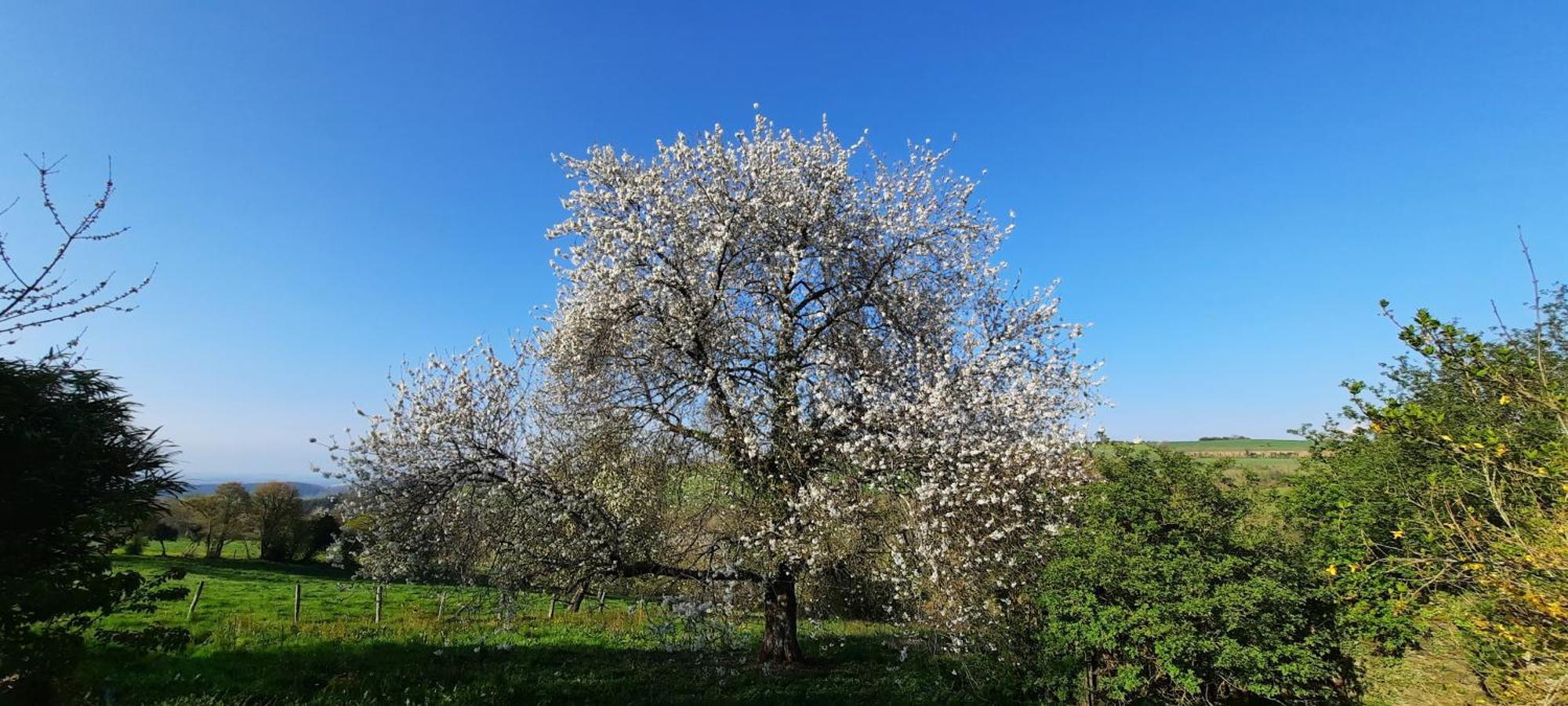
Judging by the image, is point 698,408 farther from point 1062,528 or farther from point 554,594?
point 1062,528

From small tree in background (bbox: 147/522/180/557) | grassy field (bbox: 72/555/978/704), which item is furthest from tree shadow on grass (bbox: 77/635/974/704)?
small tree in background (bbox: 147/522/180/557)

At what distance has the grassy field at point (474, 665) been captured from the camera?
10461mm

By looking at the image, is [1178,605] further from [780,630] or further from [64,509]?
[64,509]

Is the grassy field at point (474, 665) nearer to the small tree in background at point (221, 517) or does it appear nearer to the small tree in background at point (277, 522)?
the small tree in background at point (277, 522)

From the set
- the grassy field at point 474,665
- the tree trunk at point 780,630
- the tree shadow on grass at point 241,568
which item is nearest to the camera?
the grassy field at point 474,665

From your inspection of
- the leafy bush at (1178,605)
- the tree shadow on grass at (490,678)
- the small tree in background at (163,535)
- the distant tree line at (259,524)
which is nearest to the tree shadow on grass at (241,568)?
the distant tree line at (259,524)

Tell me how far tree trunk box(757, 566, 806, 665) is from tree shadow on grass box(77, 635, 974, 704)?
430 millimetres

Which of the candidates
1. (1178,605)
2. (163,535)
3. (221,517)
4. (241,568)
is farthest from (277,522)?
(1178,605)

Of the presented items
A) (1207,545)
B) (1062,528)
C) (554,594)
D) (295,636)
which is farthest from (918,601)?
(295,636)

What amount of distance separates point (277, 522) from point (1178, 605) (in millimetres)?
48802

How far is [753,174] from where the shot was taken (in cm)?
1181

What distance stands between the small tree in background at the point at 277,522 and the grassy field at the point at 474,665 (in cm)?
2172

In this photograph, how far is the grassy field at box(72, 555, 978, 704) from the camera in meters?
10.5

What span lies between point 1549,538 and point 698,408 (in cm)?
1138
